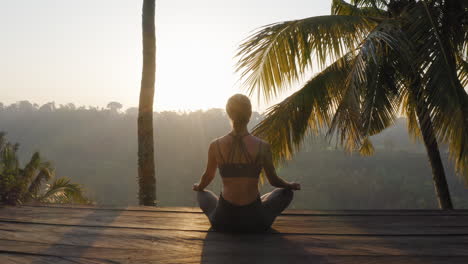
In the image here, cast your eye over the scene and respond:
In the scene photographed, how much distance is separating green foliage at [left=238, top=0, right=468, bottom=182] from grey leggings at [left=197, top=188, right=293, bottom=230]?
1.85 m

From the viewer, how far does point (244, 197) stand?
2820mm

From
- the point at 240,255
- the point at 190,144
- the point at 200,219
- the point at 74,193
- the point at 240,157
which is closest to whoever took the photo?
the point at 240,255

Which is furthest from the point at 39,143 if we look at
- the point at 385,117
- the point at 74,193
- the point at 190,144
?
the point at 385,117

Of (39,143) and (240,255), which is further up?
(240,255)

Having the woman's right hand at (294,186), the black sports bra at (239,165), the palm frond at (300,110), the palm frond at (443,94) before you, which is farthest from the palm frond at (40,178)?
the palm frond at (443,94)

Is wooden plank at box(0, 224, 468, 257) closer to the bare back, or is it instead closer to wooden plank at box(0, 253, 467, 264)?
wooden plank at box(0, 253, 467, 264)

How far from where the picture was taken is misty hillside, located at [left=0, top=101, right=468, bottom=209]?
60.3 m

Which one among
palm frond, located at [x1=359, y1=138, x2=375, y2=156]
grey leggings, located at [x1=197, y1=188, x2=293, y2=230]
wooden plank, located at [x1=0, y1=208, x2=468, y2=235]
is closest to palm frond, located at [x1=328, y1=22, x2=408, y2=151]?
wooden plank, located at [x1=0, y1=208, x2=468, y2=235]

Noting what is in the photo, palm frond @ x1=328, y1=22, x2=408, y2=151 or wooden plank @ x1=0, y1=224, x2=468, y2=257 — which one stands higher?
palm frond @ x1=328, y1=22, x2=408, y2=151

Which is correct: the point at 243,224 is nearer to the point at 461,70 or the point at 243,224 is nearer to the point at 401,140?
the point at 461,70

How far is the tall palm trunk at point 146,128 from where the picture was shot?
20.4 feet

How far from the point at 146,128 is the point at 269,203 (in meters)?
3.72

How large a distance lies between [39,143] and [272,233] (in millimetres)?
88019

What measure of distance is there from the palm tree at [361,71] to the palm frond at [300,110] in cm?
1
